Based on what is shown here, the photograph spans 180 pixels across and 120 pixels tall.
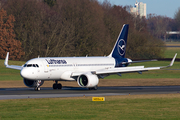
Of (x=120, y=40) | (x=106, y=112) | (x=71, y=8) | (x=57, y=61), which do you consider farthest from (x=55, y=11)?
(x=106, y=112)

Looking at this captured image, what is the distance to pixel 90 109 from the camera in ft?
83.0

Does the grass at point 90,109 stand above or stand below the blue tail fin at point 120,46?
below

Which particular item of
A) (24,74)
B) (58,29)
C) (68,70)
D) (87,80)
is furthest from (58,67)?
(58,29)

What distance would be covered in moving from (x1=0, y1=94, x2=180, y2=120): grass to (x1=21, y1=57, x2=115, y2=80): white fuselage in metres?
9.11

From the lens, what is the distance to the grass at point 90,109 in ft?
73.1

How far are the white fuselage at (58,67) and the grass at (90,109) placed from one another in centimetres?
911

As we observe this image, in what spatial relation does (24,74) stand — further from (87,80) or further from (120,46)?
(120,46)

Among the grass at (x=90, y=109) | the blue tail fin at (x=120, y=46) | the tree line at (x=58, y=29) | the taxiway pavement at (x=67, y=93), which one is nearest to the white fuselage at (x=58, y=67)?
the taxiway pavement at (x=67, y=93)

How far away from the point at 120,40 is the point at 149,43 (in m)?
71.5

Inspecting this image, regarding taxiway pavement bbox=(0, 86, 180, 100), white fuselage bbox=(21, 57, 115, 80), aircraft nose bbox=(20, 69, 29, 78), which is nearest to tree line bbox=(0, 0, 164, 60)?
white fuselage bbox=(21, 57, 115, 80)

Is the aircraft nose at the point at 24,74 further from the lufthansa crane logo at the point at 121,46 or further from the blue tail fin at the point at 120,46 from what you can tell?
the lufthansa crane logo at the point at 121,46

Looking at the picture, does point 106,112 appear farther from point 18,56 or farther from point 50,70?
point 18,56

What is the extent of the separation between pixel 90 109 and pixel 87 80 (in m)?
15.5

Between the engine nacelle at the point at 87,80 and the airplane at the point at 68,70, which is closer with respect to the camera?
the airplane at the point at 68,70
